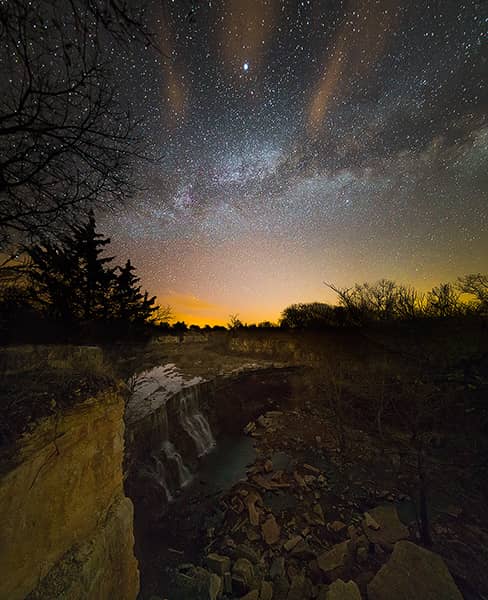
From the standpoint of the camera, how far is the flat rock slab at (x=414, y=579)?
4531 millimetres

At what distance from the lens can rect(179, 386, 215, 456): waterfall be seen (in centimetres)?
1277

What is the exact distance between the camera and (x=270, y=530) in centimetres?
680

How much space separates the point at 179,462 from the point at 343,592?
305 inches

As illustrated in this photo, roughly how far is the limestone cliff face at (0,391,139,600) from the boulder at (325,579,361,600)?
3739mm

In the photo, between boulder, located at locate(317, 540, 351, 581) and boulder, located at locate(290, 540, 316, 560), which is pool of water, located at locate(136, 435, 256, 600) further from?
boulder, located at locate(317, 540, 351, 581)

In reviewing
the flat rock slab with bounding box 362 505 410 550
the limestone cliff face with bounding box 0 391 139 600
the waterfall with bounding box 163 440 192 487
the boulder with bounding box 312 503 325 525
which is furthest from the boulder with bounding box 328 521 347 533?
the limestone cliff face with bounding box 0 391 139 600

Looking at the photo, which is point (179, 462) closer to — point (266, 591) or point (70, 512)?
point (266, 591)

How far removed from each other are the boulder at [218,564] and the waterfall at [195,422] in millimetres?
6829

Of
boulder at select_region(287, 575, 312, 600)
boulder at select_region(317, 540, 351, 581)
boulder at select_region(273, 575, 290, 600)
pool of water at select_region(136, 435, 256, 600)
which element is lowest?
pool of water at select_region(136, 435, 256, 600)

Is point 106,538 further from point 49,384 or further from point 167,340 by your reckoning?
point 167,340

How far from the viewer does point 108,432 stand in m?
3.15

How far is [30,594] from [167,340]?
3998 cm

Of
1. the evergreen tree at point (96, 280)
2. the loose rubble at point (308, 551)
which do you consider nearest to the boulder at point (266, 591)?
the loose rubble at point (308, 551)

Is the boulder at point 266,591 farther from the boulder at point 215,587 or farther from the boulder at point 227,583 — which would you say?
the boulder at point 215,587
